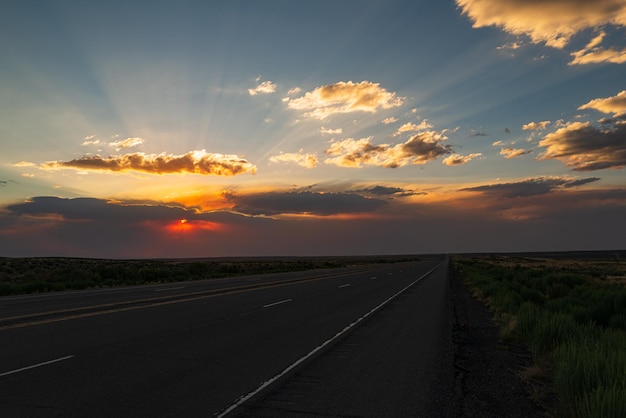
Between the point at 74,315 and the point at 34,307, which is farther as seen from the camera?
the point at 34,307

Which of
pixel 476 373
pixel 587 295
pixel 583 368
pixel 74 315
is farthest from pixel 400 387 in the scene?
pixel 587 295

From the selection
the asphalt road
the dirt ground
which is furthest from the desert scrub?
the asphalt road

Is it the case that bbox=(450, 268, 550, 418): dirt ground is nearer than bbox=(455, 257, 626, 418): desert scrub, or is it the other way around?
bbox=(455, 257, 626, 418): desert scrub

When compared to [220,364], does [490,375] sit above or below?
below

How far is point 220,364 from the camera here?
8195mm

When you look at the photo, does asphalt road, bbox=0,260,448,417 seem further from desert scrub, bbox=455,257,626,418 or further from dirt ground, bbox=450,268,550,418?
desert scrub, bbox=455,257,626,418

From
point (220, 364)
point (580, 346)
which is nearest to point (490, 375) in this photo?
point (580, 346)

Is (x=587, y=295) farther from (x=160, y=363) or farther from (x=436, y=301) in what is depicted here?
(x=160, y=363)

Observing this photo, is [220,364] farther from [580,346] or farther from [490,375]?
[580,346]

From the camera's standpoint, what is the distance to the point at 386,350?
1002 centimetres

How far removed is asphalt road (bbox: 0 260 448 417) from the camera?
601 centimetres

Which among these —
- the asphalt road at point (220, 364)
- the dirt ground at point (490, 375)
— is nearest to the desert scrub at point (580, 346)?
the dirt ground at point (490, 375)

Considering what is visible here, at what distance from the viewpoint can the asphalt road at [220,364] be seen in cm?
601

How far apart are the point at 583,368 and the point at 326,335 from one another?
6169mm
